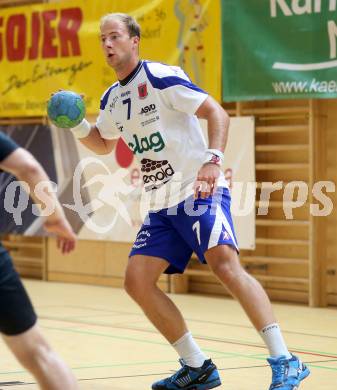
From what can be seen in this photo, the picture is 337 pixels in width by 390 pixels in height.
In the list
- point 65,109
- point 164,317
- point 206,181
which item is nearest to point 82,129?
point 65,109

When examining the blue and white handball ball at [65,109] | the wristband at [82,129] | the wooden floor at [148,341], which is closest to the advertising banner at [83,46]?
the wooden floor at [148,341]

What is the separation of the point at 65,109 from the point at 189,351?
5.23ft

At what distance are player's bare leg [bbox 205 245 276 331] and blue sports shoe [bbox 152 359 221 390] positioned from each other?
0.48 m

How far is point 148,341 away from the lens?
7.73 meters

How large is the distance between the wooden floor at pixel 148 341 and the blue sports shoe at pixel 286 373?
0.45 meters

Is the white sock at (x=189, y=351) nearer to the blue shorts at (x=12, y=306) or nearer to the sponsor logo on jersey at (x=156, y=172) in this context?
the sponsor logo on jersey at (x=156, y=172)

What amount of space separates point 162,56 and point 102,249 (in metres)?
2.65

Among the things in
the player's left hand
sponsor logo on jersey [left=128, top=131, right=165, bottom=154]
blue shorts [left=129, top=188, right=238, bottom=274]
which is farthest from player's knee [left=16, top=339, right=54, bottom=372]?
sponsor logo on jersey [left=128, top=131, right=165, bottom=154]

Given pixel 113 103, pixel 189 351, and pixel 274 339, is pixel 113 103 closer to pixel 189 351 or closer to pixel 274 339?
pixel 189 351

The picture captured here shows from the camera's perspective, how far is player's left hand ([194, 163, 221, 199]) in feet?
17.1

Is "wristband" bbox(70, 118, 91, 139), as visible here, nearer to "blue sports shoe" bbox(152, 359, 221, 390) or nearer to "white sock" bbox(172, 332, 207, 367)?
"white sock" bbox(172, 332, 207, 367)

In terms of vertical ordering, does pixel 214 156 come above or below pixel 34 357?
above

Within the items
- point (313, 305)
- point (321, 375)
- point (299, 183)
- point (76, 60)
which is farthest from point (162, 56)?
point (321, 375)

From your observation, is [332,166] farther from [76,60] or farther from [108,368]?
[108,368]
